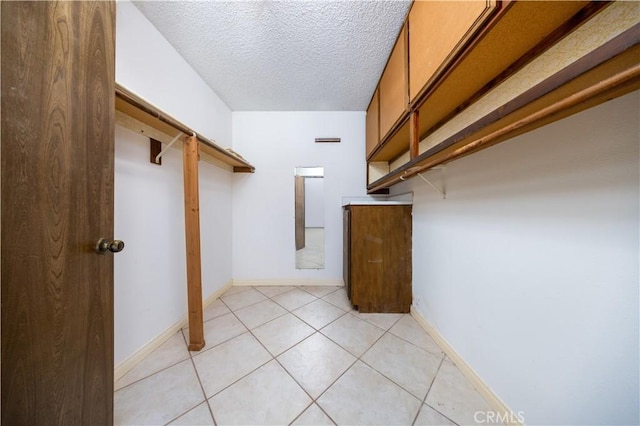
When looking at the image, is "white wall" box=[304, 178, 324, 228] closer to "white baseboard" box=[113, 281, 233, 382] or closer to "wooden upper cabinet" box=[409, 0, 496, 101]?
"wooden upper cabinet" box=[409, 0, 496, 101]

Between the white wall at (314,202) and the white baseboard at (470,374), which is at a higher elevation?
the white wall at (314,202)

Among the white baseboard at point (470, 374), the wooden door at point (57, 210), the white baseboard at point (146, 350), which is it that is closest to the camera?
the wooden door at point (57, 210)

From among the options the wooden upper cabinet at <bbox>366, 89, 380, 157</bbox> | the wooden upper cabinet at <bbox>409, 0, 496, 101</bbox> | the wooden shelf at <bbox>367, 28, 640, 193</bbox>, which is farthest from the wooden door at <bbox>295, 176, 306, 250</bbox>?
the wooden shelf at <bbox>367, 28, 640, 193</bbox>

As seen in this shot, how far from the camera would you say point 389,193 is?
235cm

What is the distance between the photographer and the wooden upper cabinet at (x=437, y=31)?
2.22 ft

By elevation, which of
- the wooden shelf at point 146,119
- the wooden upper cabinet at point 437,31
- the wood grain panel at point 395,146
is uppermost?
the wooden upper cabinet at point 437,31

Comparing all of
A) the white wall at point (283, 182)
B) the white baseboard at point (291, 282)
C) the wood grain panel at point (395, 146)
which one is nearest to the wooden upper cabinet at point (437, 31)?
the wood grain panel at point (395, 146)

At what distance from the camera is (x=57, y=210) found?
0.63 m

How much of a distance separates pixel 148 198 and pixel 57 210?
0.75 m

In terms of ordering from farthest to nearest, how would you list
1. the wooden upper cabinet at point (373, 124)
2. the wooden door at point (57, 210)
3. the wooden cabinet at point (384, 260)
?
1. the wooden upper cabinet at point (373, 124)
2. the wooden cabinet at point (384, 260)
3. the wooden door at point (57, 210)

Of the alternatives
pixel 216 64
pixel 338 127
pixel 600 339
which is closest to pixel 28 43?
pixel 216 64

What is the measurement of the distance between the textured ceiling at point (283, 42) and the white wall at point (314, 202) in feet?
3.36

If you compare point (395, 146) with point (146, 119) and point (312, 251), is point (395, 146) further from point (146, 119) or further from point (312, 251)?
point (146, 119)

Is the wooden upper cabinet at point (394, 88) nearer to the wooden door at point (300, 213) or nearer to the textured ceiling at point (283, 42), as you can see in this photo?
the textured ceiling at point (283, 42)
